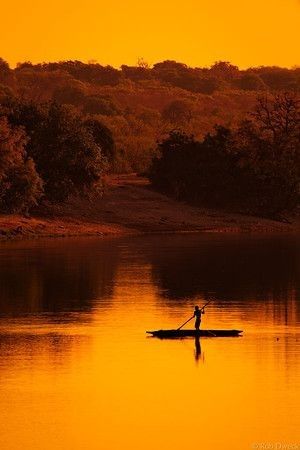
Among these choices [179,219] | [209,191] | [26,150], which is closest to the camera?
[26,150]

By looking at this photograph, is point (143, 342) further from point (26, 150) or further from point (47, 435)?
point (26, 150)

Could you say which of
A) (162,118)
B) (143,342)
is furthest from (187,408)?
(162,118)

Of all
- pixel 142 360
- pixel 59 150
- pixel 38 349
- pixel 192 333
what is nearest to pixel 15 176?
pixel 59 150

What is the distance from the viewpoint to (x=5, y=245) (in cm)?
7162

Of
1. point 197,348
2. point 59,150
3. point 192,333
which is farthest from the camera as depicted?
point 59,150

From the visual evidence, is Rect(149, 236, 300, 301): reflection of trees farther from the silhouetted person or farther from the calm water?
the silhouetted person

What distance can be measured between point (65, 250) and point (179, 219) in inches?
956

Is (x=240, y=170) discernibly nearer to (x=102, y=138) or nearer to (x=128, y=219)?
(x=102, y=138)

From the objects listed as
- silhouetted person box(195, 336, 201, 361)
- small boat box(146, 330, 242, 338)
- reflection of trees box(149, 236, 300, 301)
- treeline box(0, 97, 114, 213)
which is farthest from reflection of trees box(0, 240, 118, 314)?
treeline box(0, 97, 114, 213)

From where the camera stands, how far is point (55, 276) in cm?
5431

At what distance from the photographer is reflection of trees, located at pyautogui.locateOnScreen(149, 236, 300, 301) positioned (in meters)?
49.4

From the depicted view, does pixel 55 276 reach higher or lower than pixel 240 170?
lower

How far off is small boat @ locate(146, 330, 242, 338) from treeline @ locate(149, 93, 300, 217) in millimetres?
62178

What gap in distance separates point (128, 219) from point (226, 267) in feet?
96.4
